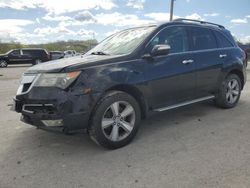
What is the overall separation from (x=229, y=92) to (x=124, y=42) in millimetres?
2699

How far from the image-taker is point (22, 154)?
14.3 feet

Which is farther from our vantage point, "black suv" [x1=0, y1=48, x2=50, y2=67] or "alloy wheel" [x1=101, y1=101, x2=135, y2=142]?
"black suv" [x1=0, y1=48, x2=50, y2=67]

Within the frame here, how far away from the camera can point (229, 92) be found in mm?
6578

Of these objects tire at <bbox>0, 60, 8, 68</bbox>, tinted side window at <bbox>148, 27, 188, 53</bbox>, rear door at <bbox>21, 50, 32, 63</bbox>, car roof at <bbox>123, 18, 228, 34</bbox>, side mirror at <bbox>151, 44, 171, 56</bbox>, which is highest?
car roof at <bbox>123, 18, 228, 34</bbox>

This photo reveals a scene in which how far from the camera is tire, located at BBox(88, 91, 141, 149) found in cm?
422

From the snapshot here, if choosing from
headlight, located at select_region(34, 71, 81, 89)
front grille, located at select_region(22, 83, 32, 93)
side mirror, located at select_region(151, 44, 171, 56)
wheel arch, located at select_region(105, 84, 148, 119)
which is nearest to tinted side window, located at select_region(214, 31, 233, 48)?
side mirror, located at select_region(151, 44, 171, 56)

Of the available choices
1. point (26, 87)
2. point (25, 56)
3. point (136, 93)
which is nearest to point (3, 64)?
point (25, 56)

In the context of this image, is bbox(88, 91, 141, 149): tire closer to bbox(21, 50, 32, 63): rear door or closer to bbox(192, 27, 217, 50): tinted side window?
bbox(192, 27, 217, 50): tinted side window

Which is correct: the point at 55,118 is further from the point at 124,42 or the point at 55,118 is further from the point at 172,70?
the point at 172,70

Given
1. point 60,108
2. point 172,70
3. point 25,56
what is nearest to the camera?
point 60,108

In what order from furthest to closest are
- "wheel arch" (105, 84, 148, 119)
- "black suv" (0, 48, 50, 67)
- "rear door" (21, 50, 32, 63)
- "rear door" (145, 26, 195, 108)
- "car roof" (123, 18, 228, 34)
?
"rear door" (21, 50, 32, 63) → "black suv" (0, 48, 50, 67) → "car roof" (123, 18, 228, 34) → "rear door" (145, 26, 195, 108) → "wheel arch" (105, 84, 148, 119)

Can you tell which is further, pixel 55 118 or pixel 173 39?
pixel 173 39

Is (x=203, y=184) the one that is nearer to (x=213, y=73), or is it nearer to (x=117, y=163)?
(x=117, y=163)

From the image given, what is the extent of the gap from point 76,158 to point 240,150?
2.24m
